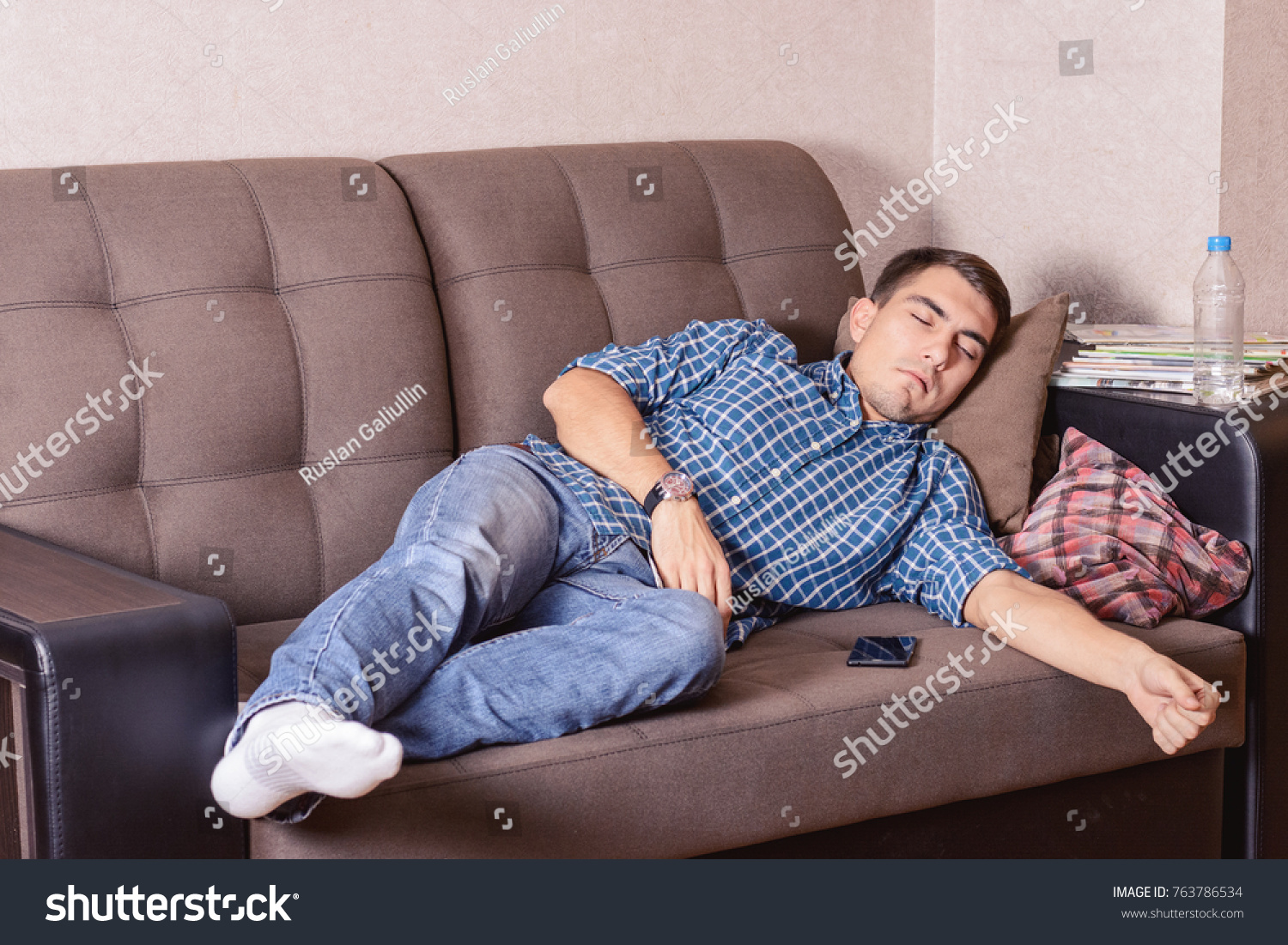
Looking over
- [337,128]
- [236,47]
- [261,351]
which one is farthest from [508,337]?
[236,47]

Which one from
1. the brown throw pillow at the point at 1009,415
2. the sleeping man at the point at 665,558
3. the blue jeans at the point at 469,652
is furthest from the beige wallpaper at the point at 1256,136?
the blue jeans at the point at 469,652

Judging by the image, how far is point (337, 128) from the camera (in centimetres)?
200

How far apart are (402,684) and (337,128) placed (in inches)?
45.3

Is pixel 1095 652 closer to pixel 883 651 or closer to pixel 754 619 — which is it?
pixel 883 651

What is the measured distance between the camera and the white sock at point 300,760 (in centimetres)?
102

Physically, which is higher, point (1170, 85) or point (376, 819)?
point (1170, 85)

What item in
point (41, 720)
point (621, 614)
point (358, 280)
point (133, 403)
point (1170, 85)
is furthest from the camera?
point (1170, 85)

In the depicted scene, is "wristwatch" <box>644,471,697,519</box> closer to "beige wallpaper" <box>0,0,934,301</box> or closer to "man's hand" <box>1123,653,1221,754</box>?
"man's hand" <box>1123,653,1221,754</box>

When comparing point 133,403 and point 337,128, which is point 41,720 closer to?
point 133,403

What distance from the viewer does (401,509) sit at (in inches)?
68.5

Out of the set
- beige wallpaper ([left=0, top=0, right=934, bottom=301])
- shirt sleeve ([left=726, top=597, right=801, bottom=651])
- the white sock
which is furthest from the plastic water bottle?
the white sock

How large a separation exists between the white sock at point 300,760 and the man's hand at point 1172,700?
0.79 metres

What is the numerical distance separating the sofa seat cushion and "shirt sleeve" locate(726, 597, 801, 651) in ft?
0.07

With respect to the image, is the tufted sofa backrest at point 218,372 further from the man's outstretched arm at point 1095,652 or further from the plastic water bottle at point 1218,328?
the plastic water bottle at point 1218,328
